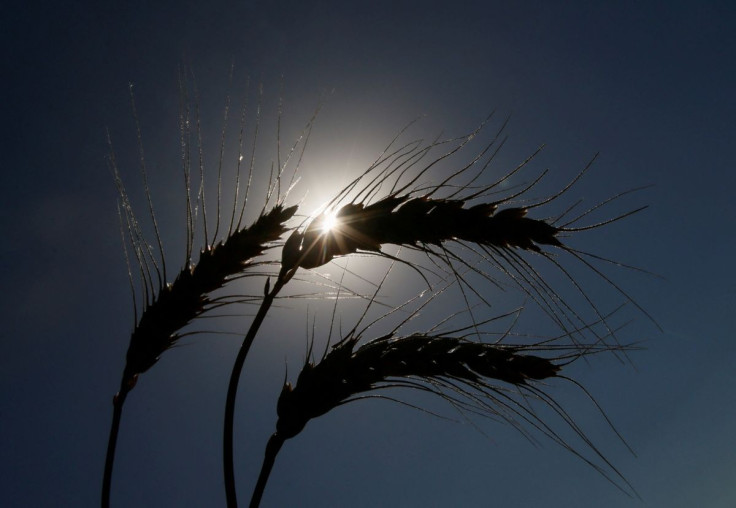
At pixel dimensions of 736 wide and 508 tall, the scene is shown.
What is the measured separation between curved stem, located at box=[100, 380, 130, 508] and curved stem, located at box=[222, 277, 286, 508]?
Answer: 399 millimetres

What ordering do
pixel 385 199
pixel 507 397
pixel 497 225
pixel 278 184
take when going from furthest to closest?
1. pixel 278 184
2. pixel 507 397
3. pixel 385 199
4. pixel 497 225

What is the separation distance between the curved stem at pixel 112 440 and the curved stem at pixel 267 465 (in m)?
0.46

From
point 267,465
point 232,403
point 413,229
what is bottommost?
point 267,465

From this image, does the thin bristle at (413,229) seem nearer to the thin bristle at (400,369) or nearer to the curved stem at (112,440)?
the thin bristle at (400,369)

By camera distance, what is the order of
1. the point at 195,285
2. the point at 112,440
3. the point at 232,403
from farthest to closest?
the point at 195,285 → the point at 112,440 → the point at 232,403

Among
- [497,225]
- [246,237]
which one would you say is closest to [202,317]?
[246,237]

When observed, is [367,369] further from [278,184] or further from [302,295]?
[278,184]

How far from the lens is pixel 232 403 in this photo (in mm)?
1449

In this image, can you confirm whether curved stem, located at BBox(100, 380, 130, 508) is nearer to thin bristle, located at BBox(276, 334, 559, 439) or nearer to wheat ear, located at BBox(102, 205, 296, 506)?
wheat ear, located at BBox(102, 205, 296, 506)

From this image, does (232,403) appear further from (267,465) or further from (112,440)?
(112,440)

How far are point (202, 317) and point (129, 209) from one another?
0.51 meters

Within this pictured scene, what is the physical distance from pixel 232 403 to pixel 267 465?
196mm

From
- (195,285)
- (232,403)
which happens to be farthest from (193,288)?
(232,403)

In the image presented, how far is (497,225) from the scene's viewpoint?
1493 millimetres
